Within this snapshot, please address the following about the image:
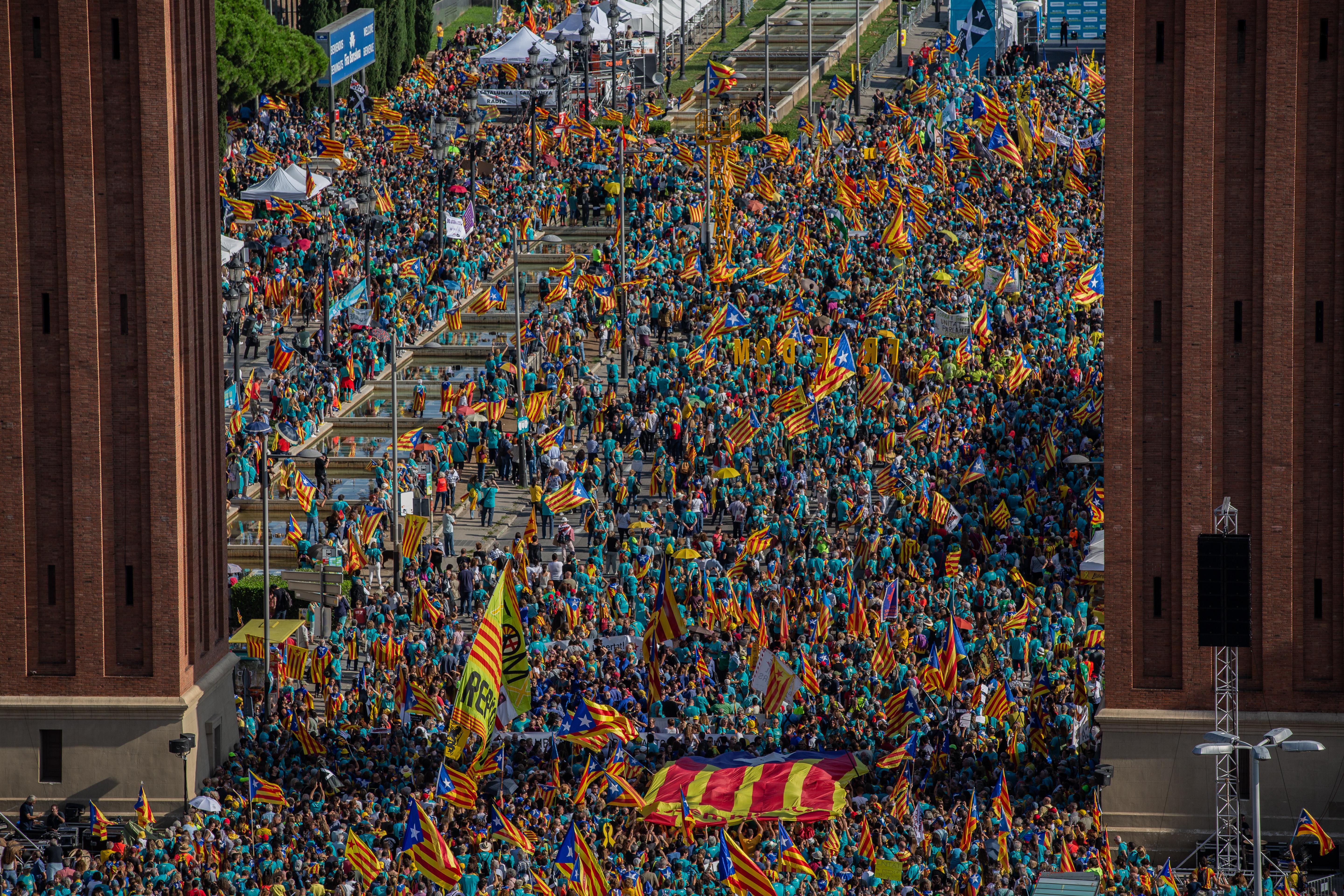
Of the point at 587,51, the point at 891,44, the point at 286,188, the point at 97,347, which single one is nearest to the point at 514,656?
the point at 97,347

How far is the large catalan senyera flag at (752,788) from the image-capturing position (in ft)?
174

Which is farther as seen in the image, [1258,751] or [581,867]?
[581,867]

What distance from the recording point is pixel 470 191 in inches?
4040

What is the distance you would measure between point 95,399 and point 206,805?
29.1ft

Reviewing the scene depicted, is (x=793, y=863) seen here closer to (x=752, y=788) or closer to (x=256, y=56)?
(x=752, y=788)

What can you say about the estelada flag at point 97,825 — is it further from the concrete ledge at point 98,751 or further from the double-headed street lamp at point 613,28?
the double-headed street lamp at point 613,28

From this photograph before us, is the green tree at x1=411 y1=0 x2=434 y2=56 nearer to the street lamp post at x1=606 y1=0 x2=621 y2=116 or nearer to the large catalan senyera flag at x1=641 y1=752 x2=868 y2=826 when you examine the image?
the street lamp post at x1=606 y1=0 x2=621 y2=116

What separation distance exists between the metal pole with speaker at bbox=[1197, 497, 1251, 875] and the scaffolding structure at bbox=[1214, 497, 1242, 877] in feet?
0.10

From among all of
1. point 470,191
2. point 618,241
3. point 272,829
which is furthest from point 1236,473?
point 470,191

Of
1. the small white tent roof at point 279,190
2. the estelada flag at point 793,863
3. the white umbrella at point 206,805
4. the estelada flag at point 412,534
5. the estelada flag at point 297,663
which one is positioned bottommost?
the estelada flag at point 793,863

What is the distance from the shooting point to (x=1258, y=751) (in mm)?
44906

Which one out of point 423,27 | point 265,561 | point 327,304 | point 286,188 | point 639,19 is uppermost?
point 639,19

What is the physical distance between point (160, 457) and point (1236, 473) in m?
21.6

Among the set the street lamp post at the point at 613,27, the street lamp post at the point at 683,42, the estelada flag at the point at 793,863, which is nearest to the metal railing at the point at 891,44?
the street lamp post at the point at 683,42
